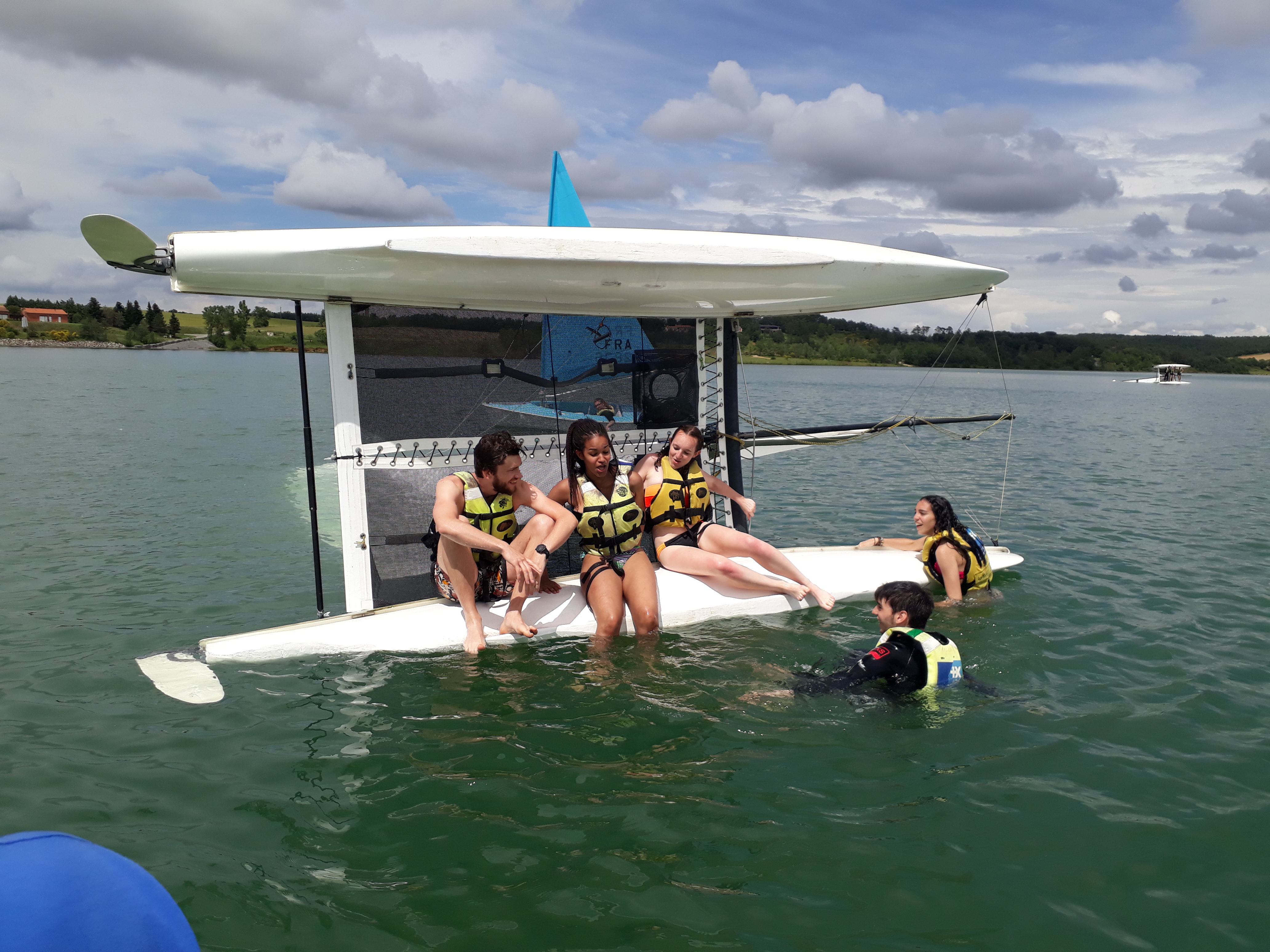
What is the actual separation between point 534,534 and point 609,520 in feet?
1.83

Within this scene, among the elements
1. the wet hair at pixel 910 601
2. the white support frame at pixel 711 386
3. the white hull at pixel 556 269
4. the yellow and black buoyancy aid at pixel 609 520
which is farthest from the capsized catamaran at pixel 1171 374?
the wet hair at pixel 910 601

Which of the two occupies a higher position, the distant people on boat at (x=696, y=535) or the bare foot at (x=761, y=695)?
the distant people on boat at (x=696, y=535)

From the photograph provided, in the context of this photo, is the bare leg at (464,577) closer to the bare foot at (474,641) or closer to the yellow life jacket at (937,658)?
the bare foot at (474,641)

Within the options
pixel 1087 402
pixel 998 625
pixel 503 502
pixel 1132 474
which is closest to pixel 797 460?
pixel 1132 474

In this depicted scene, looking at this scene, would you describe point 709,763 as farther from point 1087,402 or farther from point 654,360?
point 1087,402

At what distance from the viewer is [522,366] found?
243 inches

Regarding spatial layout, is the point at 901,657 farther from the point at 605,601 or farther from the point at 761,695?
the point at 605,601

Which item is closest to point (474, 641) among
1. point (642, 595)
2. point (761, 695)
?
point (642, 595)

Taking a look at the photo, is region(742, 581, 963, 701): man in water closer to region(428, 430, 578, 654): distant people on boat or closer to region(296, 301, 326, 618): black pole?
region(428, 430, 578, 654): distant people on boat

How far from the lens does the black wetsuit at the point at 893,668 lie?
417 cm

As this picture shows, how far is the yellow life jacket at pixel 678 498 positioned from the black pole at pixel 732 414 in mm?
1179

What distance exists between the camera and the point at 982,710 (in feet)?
14.3

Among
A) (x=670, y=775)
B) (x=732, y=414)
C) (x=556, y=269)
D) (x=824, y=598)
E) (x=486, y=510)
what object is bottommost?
(x=670, y=775)

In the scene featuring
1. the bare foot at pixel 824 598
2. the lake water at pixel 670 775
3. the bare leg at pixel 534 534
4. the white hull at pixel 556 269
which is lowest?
the lake water at pixel 670 775
